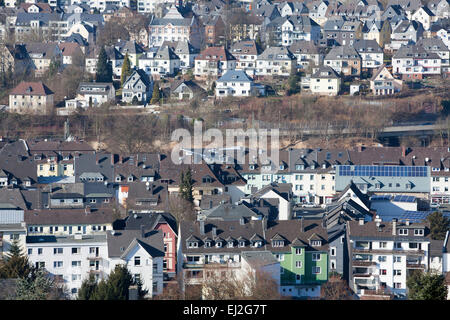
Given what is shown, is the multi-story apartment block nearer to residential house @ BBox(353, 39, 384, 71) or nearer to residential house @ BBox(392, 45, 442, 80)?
residential house @ BBox(392, 45, 442, 80)

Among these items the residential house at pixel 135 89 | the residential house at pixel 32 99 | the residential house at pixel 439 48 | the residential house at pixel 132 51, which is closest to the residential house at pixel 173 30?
the residential house at pixel 132 51

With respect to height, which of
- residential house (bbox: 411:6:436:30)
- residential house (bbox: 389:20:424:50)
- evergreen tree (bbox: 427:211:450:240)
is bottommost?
evergreen tree (bbox: 427:211:450:240)

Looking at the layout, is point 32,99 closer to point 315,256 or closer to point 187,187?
point 187,187

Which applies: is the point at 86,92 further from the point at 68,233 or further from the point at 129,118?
the point at 68,233

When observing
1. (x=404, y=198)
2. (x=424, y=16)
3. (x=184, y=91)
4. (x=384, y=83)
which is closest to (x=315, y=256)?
(x=404, y=198)

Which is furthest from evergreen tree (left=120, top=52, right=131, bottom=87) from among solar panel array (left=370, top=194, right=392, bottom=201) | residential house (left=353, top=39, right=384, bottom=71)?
solar panel array (left=370, top=194, right=392, bottom=201)

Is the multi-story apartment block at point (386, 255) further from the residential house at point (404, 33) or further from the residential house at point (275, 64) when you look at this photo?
the residential house at point (404, 33)
